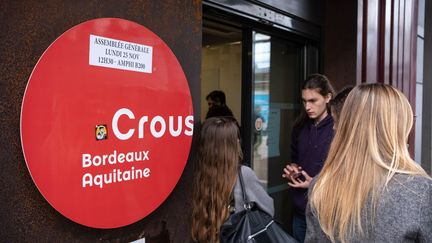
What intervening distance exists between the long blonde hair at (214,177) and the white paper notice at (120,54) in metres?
0.54

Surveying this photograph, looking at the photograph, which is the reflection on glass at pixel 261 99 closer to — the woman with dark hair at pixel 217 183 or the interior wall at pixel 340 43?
the interior wall at pixel 340 43

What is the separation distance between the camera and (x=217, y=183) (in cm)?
217

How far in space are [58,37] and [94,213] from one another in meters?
0.79

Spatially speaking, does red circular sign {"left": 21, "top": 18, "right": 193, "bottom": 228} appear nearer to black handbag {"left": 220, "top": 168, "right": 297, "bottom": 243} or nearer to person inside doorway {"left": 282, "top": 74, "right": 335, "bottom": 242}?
black handbag {"left": 220, "top": 168, "right": 297, "bottom": 243}

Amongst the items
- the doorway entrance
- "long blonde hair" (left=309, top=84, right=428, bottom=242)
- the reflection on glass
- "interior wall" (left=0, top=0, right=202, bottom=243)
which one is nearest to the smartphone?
the doorway entrance

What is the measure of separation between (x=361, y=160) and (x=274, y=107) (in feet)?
8.57

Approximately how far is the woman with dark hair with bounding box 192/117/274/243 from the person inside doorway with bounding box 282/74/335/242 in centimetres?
89

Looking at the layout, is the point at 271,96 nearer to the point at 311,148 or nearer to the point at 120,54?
the point at 311,148

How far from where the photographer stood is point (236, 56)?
6.27m

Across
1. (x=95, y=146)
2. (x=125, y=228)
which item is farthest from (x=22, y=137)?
(x=125, y=228)

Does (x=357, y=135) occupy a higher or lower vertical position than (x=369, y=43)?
lower

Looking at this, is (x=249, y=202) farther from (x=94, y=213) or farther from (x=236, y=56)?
(x=236, y=56)

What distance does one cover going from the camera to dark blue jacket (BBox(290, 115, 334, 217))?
2986 mm

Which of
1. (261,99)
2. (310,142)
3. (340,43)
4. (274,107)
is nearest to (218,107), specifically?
(274,107)
